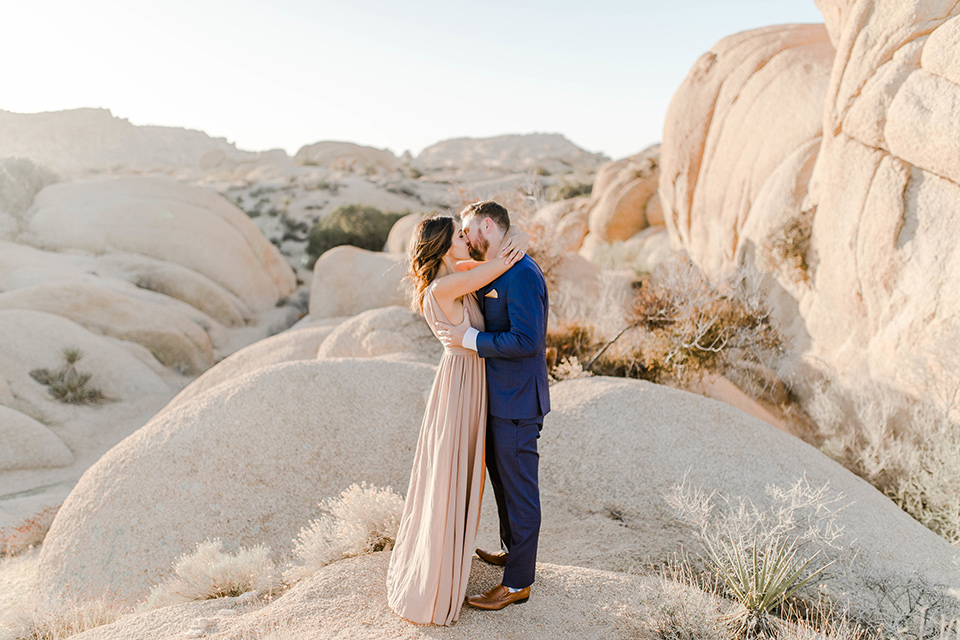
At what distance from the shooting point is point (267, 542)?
4.79 m

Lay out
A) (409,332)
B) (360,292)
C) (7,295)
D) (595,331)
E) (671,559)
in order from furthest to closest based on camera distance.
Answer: (360,292) < (7,295) < (409,332) < (595,331) < (671,559)

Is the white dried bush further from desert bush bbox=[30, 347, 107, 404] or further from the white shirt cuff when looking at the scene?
desert bush bbox=[30, 347, 107, 404]

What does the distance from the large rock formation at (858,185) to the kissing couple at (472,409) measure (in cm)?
507

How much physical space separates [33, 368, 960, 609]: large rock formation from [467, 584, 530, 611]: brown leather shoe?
0.82m

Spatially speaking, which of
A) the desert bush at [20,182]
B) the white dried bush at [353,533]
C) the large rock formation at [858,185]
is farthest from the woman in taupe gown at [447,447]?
the desert bush at [20,182]

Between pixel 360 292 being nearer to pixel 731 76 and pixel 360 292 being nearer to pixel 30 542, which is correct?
pixel 30 542

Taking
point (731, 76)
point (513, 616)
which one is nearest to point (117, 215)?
point (731, 76)

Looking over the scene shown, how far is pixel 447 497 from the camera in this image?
10.6 ft

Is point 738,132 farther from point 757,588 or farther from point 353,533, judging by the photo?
point 353,533

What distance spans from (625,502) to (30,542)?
5.75m

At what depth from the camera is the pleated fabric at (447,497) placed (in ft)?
10.3

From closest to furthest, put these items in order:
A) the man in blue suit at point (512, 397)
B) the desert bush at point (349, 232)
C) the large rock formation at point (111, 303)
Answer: the man in blue suit at point (512, 397) < the large rock formation at point (111, 303) < the desert bush at point (349, 232)

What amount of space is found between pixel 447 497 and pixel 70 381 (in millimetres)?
9093

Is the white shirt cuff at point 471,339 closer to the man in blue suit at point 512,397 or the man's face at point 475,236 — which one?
the man in blue suit at point 512,397
